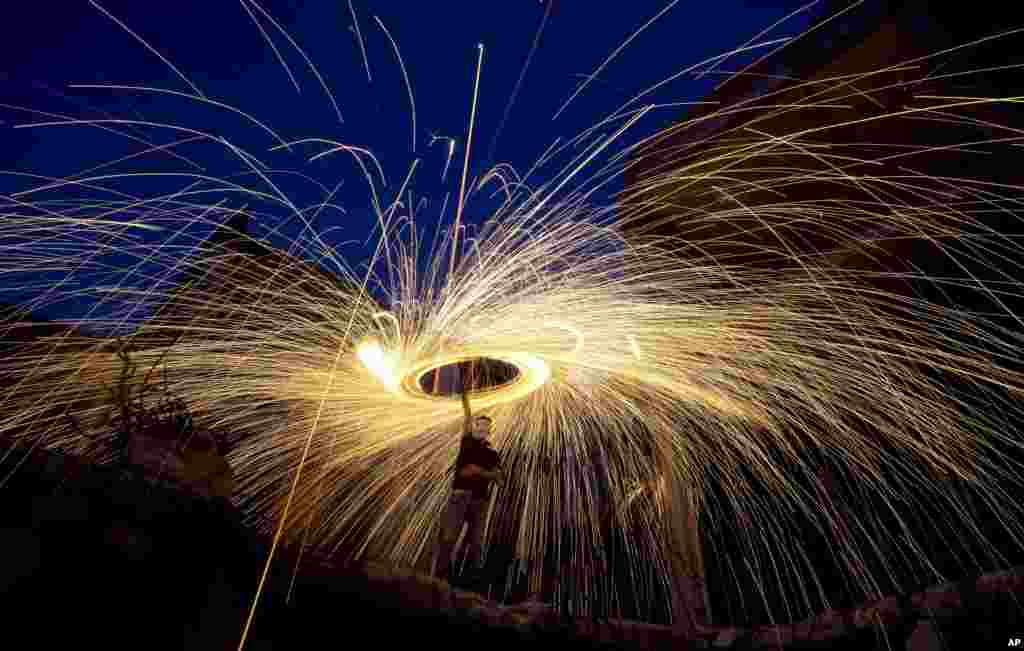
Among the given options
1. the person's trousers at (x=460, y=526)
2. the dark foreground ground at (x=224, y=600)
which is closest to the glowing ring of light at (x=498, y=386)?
the person's trousers at (x=460, y=526)

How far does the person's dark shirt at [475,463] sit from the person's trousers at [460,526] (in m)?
0.04

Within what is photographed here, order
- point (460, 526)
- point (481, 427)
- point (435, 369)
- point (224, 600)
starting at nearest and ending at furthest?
point (224, 600), point (460, 526), point (481, 427), point (435, 369)

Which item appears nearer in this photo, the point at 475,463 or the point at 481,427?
the point at 475,463

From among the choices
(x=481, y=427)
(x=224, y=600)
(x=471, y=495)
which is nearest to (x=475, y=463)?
(x=471, y=495)

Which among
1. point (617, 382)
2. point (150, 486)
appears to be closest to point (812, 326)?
point (617, 382)

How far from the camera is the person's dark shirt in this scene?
3850 millimetres

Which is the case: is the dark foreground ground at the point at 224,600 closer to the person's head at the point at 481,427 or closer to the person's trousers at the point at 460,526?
the person's trousers at the point at 460,526

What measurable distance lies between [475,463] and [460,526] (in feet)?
1.39

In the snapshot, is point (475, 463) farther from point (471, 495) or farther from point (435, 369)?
point (435, 369)

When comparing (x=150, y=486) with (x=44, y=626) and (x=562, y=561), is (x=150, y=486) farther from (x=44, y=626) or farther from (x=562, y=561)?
(x=562, y=561)

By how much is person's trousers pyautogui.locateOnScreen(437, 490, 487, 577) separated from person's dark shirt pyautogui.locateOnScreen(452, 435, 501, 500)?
0.04 metres

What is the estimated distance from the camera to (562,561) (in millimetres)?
6742

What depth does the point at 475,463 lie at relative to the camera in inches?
152

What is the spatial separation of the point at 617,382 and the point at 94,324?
443 centimetres
